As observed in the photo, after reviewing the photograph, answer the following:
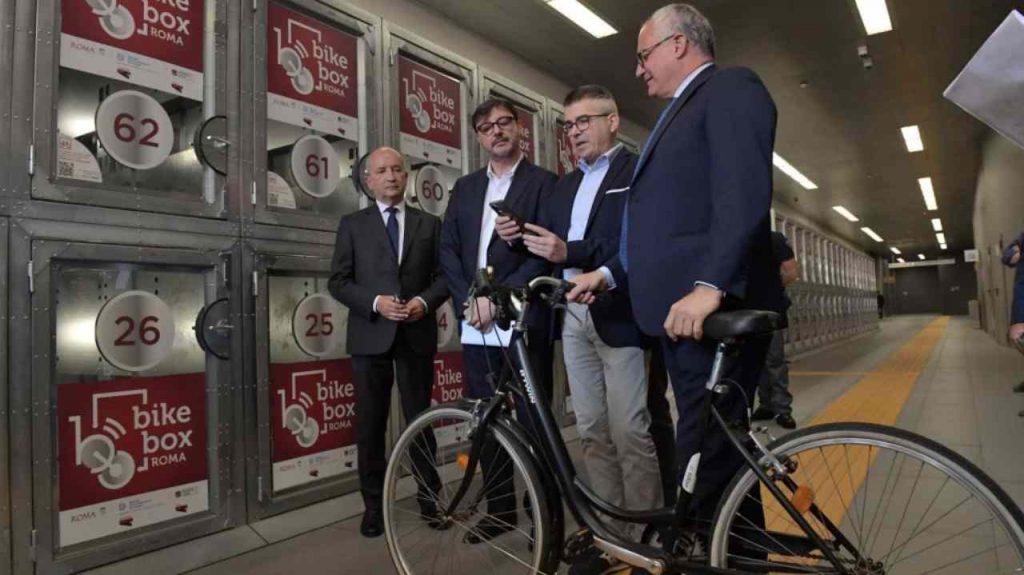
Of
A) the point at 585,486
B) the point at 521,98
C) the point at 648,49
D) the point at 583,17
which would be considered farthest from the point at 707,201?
the point at 583,17

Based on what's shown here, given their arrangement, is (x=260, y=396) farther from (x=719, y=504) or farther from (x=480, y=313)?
(x=719, y=504)

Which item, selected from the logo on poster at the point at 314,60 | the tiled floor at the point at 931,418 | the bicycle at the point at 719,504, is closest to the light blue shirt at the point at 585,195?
the bicycle at the point at 719,504

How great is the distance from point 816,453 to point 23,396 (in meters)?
2.34

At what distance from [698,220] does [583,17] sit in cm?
424

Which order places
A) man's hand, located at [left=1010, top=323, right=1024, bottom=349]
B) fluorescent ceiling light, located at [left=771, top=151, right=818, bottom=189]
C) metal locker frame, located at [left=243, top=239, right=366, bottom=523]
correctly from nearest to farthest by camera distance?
1. metal locker frame, located at [left=243, top=239, right=366, bottom=523]
2. man's hand, located at [left=1010, top=323, right=1024, bottom=349]
3. fluorescent ceiling light, located at [left=771, top=151, right=818, bottom=189]

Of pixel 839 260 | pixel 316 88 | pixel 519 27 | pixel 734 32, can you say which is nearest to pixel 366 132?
pixel 316 88

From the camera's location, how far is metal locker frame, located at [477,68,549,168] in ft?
13.6

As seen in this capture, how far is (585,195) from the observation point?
2293 millimetres

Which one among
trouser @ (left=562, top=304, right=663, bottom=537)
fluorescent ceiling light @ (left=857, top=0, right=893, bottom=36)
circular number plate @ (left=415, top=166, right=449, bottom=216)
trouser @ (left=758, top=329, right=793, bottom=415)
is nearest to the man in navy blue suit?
trouser @ (left=562, top=304, right=663, bottom=537)

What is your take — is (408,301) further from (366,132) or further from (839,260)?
(839,260)

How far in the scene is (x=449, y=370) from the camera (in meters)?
3.75

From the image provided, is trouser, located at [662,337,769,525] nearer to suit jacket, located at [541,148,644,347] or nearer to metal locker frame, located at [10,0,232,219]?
suit jacket, located at [541,148,644,347]

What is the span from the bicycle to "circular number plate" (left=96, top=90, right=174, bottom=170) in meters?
1.53

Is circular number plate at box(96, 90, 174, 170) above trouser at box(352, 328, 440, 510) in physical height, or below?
above
